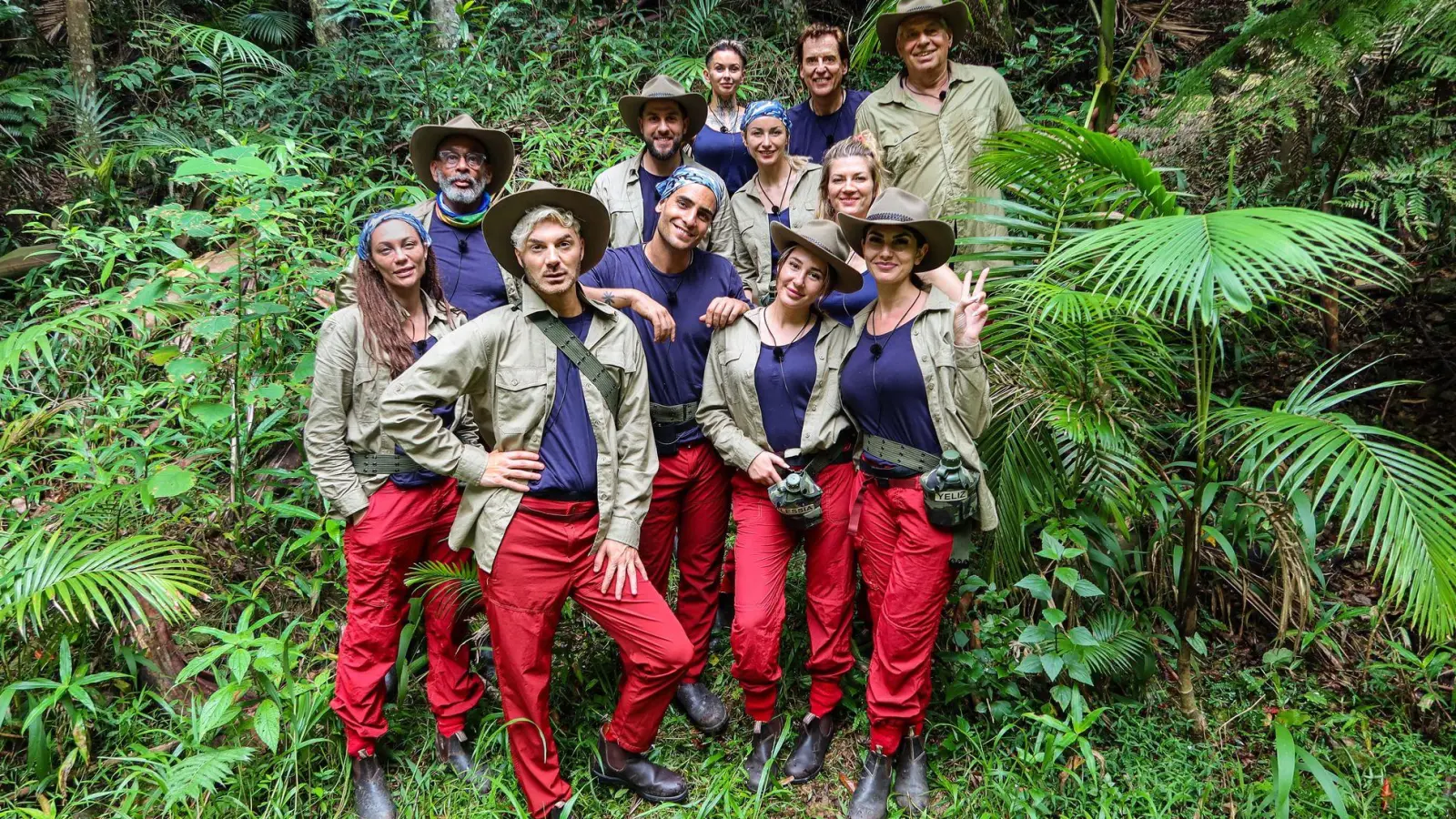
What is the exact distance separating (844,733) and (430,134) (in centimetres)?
349

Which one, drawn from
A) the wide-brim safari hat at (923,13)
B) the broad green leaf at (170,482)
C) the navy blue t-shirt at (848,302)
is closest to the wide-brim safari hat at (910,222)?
the navy blue t-shirt at (848,302)

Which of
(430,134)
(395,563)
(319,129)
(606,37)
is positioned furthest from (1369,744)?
(319,129)

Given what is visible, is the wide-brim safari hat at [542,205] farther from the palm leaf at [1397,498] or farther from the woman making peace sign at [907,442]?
the palm leaf at [1397,498]

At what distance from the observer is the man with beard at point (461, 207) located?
4.33 m

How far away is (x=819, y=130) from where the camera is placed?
526cm

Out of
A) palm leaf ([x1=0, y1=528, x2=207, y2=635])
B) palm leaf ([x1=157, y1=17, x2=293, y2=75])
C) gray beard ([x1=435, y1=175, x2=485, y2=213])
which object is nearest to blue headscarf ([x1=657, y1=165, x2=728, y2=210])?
gray beard ([x1=435, y1=175, x2=485, y2=213])

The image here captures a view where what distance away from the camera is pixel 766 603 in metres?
3.83

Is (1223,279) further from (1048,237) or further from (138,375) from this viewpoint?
(138,375)

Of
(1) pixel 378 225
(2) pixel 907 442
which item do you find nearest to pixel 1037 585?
(2) pixel 907 442

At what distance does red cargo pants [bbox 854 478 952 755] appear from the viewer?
3.64m

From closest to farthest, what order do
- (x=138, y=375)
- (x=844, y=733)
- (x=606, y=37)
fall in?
(x=844, y=733) → (x=138, y=375) → (x=606, y=37)

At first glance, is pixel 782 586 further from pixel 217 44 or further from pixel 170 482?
pixel 217 44

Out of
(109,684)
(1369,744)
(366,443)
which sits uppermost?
(366,443)

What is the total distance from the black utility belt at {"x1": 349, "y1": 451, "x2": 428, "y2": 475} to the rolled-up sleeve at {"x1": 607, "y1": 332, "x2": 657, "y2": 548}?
2.88ft
